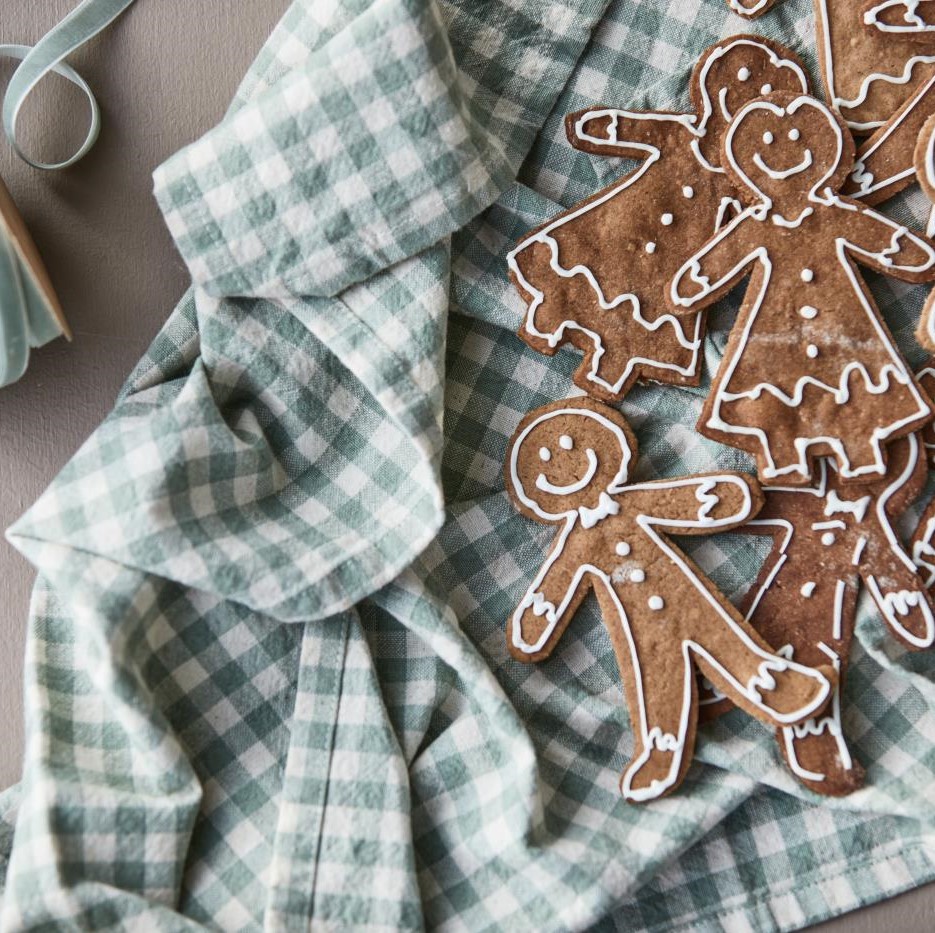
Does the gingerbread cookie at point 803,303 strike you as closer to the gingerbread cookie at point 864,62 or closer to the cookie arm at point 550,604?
the gingerbread cookie at point 864,62

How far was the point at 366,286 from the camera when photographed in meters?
0.76

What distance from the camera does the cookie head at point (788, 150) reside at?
0.75 metres

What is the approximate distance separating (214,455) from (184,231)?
165mm

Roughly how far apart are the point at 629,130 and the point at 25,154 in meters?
0.48

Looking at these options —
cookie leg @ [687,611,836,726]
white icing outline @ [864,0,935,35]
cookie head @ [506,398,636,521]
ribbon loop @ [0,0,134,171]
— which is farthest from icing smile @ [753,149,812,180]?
ribbon loop @ [0,0,134,171]

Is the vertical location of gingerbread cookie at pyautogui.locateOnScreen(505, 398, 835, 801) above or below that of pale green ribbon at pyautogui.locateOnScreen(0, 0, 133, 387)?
below

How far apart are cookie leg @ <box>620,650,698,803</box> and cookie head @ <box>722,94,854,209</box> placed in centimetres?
35

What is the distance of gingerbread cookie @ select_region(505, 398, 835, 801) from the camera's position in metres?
0.75

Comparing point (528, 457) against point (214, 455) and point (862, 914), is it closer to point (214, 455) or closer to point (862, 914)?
point (214, 455)

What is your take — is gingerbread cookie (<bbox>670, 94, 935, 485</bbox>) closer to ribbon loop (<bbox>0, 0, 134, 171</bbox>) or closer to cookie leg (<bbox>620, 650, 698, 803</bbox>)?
cookie leg (<bbox>620, 650, 698, 803</bbox>)

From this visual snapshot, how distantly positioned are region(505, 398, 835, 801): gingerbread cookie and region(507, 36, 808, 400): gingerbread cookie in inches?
2.1

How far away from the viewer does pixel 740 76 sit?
77cm

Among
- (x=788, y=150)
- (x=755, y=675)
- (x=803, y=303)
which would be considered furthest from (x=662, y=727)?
(x=788, y=150)

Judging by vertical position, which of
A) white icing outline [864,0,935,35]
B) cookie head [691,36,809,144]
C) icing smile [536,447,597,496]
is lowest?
icing smile [536,447,597,496]
